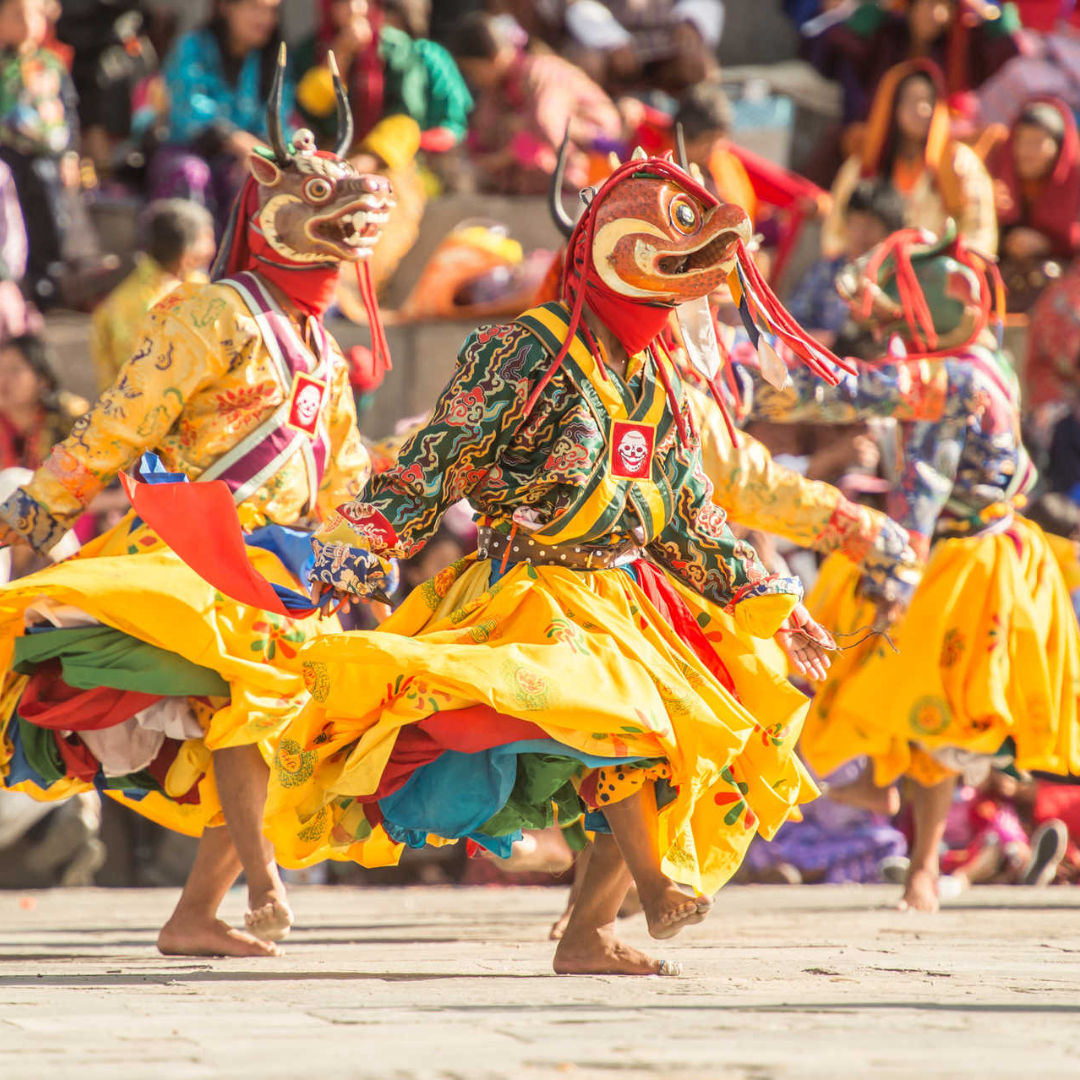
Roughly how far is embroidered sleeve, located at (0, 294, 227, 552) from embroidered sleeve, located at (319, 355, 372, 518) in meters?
0.36

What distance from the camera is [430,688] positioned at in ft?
12.2

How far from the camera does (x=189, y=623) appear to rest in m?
4.46

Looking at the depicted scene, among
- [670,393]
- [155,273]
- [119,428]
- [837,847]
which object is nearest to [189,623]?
[119,428]

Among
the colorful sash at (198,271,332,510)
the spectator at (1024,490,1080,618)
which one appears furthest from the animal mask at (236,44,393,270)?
the spectator at (1024,490,1080,618)

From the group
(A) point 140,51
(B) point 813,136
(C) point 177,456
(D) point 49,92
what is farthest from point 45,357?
(B) point 813,136

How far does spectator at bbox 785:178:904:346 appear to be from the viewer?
753 cm

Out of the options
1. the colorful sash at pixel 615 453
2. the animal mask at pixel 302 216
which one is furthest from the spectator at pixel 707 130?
the colorful sash at pixel 615 453

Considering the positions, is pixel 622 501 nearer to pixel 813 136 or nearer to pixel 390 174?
pixel 390 174

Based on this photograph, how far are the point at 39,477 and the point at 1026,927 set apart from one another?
8.74ft

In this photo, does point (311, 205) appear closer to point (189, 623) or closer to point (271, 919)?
point (189, 623)

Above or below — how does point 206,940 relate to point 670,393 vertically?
below

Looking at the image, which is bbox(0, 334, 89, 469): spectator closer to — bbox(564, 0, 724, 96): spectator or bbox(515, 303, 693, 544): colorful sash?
bbox(515, 303, 693, 544): colorful sash

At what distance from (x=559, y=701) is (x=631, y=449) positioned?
606 millimetres

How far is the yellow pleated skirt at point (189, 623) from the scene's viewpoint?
4.46 metres
